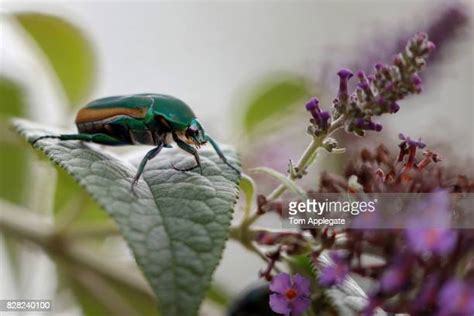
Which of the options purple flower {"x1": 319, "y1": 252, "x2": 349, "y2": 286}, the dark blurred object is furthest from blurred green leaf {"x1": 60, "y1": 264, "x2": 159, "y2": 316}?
purple flower {"x1": 319, "y1": 252, "x2": 349, "y2": 286}

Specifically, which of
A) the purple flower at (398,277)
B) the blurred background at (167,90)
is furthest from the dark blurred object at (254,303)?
the purple flower at (398,277)

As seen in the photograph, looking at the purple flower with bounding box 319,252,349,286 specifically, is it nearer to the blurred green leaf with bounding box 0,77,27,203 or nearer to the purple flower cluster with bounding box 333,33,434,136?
the purple flower cluster with bounding box 333,33,434,136

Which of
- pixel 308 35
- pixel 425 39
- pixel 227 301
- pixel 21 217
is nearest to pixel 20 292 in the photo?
Result: pixel 21 217

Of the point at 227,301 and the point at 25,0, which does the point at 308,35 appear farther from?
the point at 227,301

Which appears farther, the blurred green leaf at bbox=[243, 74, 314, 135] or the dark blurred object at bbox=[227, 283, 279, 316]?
the blurred green leaf at bbox=[243, 74, 314, 135]

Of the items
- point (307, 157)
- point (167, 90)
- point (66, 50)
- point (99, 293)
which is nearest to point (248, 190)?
point (307, 157)

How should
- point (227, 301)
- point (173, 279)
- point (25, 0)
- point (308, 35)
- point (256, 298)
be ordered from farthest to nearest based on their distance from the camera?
point (308, 35)
point (25, 0)
point (227, 301)
point (256, 298)
point (173, 279)
